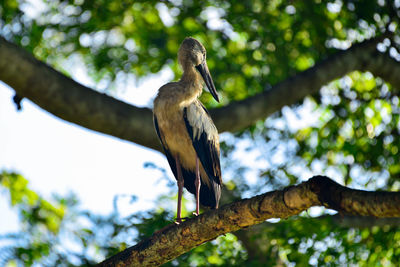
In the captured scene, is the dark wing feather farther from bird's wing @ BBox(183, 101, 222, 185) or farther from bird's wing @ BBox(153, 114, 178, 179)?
bird's wing @ BBox(153, 114, 178, 179)

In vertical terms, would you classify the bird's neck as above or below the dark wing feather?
above

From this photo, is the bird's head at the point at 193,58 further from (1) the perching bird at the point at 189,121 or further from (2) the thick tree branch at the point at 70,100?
(2) the thick tree branch at the point at 70,100

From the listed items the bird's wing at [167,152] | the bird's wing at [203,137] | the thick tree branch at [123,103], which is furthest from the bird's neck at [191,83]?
the thick tree branch at [123,103]

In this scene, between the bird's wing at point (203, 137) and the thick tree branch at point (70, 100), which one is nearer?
the bird's wing at point (203, 137)

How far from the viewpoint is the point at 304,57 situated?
907cm

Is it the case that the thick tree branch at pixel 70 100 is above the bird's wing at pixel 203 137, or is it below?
above

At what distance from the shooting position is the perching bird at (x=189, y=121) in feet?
18.3

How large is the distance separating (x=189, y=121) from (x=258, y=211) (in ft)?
6.90

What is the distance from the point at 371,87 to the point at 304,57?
4.04 ft

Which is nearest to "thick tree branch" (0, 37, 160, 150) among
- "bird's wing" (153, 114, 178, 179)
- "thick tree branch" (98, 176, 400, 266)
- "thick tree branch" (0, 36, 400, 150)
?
"thick tree branch" (0, 36, 400, 150)

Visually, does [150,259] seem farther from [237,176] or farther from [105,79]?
[105,79]

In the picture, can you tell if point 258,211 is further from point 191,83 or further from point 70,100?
point 70,100

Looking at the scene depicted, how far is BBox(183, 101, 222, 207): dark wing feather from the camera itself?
18.3 ft

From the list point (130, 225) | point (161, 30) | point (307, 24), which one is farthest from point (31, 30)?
point (307, 24)
